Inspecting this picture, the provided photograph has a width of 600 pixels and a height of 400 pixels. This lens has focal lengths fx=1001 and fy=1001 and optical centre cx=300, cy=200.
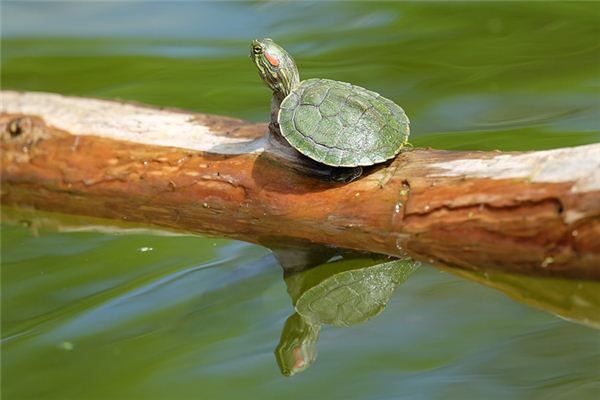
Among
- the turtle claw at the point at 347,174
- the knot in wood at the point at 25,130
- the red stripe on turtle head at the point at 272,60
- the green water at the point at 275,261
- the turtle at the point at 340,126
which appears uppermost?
the red stripe on turtle head at the point at 272,60

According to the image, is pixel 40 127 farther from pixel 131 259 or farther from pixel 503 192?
pixel 503 192

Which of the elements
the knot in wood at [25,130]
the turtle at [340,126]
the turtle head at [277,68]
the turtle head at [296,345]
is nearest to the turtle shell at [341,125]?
the turtle at [340,126]

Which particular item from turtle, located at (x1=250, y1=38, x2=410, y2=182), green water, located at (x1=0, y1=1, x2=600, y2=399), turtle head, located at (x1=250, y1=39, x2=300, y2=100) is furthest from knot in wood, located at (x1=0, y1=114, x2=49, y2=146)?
turtle, located at (x1=250, y1=38, x2=410, y2=182)

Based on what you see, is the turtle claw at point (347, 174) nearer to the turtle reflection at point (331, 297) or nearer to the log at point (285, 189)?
the log at point (285, 189)

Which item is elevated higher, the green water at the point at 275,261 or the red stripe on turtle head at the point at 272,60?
the red stripe on turtle head at the point at 272,60

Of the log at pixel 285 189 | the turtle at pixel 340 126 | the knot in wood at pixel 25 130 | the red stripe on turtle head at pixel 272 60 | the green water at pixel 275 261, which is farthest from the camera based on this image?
the knot in wood at pixel 25 130

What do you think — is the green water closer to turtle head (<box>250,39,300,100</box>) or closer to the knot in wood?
the knot in wood

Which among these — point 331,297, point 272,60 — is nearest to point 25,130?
point 272,60

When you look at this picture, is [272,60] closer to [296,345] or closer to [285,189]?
[285,189]
